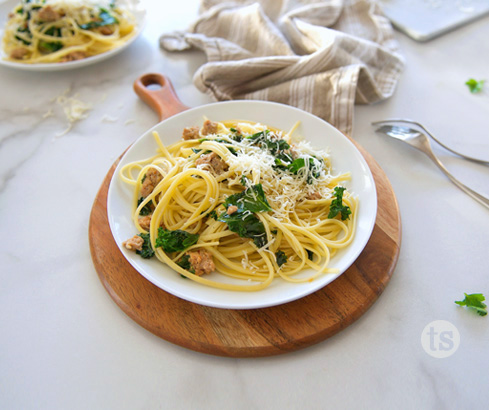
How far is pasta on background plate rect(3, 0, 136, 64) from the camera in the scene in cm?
345

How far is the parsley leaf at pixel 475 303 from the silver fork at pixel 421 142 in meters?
0.75

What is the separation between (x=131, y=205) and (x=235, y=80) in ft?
4.84

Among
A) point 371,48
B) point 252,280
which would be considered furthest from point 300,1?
point 252,280

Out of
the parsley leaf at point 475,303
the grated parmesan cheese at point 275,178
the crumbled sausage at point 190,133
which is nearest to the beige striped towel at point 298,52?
the crumbled sausage at point 190,133

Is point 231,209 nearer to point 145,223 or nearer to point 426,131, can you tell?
point 145,223

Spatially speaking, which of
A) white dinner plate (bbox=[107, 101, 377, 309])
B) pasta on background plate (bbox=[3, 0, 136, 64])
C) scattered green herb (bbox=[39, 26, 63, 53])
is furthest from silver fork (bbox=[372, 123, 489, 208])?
scattered green herb (bbox=[39, 26, 63, 53])

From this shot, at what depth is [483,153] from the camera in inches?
114

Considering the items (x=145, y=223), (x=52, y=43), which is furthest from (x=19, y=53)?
(x=145, y=223)

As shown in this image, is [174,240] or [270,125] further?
[270,125]

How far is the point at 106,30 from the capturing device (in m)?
3.62

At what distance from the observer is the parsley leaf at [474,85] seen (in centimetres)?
335

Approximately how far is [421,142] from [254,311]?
1778 mm

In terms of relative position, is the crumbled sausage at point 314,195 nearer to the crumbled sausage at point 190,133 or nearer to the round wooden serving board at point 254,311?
the round wooden serving board at point 254,311

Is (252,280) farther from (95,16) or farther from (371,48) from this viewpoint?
(95,16)
